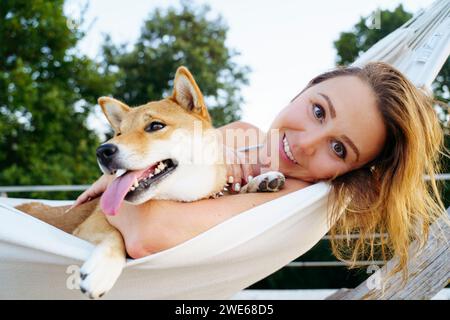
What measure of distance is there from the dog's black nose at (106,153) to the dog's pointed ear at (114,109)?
16.1 inches

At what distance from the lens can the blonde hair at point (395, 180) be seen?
1919 mm

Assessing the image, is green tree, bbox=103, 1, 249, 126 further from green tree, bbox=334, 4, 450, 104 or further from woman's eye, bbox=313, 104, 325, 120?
woman's eye, bbox=313, 104, 325, 120

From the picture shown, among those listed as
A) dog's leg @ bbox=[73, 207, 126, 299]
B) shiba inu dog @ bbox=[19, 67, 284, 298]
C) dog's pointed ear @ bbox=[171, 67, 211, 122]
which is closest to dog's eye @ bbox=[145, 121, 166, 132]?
shiba inu dog @ bbox=[19, 67, 284, 298]

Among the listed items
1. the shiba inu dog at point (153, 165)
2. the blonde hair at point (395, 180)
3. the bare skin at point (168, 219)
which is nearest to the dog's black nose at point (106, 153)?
the shiba inu dog at point (153, 165)

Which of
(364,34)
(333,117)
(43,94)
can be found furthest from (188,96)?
(364,34)

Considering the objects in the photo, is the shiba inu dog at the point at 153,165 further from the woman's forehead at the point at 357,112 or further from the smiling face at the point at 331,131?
the woman's forehead at the point at 357,112

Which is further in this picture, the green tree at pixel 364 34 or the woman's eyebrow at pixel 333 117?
the green tree at pixel 364 34

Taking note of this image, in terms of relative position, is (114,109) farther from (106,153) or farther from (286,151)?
(286,151)

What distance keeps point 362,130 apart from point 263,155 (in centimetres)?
43

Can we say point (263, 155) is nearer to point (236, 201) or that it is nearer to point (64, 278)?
point (236, 201)

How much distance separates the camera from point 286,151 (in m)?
2.00

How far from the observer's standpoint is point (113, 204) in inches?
A: 60.9

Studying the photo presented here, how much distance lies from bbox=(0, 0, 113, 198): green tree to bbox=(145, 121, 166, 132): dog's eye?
670 cm
